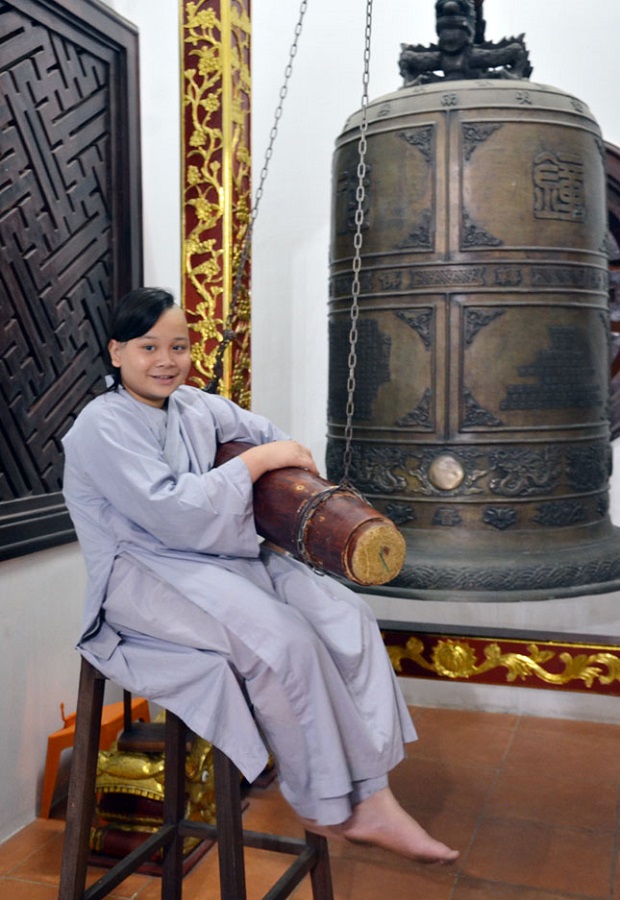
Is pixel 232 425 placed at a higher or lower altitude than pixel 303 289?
lower

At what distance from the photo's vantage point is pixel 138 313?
6.14ft

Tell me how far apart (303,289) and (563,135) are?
5.36 ft

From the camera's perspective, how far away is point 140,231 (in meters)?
3.24

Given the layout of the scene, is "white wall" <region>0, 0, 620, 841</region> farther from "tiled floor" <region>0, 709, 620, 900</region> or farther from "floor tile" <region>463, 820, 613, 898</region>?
"floor tile" <region>463, 820, 613, 898</region>

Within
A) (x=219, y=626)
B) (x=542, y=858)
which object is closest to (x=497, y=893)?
(x=542, y=858)

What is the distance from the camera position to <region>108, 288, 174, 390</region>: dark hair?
187cm

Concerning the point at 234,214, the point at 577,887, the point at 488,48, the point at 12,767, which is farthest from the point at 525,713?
the point at 488,48

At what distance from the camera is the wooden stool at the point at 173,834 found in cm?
188

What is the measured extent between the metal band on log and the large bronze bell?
44cm

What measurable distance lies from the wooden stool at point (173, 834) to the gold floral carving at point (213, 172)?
1.10 metres

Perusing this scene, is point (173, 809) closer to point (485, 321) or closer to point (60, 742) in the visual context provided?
point (60, 742)

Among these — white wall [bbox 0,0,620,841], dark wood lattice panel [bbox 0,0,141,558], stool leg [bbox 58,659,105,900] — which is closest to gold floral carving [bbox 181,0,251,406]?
dark wood lattice panel [bbox 0,0,141,558]

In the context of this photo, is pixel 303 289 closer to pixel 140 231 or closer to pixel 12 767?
pixel 140 231

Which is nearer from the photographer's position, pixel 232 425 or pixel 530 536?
pixel 232 425
